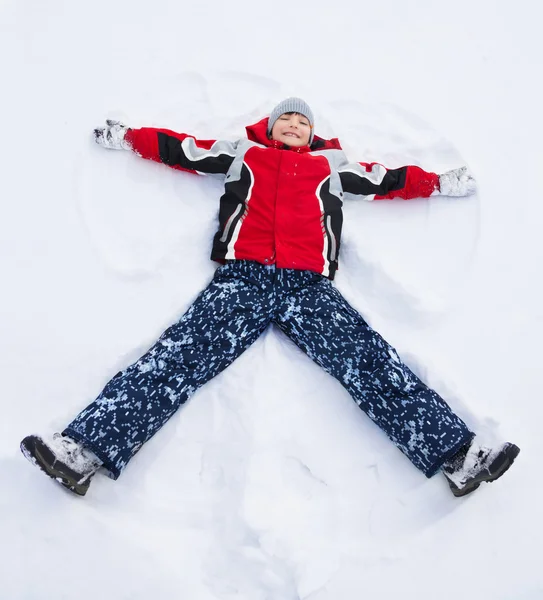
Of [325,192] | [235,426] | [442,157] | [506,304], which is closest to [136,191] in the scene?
[325,192]

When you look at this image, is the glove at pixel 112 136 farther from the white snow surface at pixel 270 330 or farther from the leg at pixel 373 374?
the leg at pixel 373 374

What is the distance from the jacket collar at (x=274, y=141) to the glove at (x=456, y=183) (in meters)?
0.38

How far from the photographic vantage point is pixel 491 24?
2.28 m

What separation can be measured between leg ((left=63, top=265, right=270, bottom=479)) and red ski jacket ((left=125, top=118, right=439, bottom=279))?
14cm

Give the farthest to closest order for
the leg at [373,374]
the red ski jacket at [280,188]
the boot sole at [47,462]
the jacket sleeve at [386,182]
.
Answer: the jacket sleeve at [386,182] < the red ski jacket at [280,188] < the leg at [373,374] < the boot sole at [47,462]

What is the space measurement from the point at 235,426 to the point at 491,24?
1.89m

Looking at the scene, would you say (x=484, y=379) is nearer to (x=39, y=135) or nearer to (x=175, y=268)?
(x=175, y=268)

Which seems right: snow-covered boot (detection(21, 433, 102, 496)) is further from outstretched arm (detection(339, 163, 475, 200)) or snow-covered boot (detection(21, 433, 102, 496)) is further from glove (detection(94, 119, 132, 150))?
outstretched arm (detection(339, 163, 475, 200))

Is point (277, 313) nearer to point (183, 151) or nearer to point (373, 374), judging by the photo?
point (373, 374)

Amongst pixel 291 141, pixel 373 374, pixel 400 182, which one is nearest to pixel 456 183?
pixel 400 182

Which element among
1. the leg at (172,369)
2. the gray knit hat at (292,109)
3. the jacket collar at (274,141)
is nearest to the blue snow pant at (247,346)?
the leg at (172,369)

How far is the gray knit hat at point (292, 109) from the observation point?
1962 millimetres

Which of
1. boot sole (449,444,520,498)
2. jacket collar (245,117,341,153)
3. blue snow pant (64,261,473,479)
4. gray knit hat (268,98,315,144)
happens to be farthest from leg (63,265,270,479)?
boot sole (449,444,520,498)

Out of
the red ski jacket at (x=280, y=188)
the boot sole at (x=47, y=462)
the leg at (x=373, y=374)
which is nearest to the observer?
the boot sole at (x=47, y=462)
